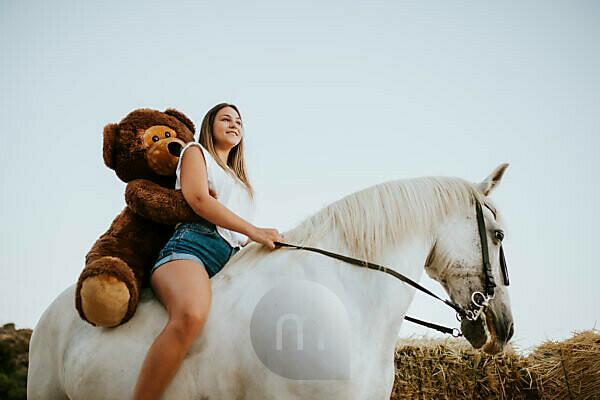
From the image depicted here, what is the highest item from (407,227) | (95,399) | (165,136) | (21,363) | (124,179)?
(165,136)

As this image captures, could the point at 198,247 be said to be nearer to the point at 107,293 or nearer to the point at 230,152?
the point at 107,293

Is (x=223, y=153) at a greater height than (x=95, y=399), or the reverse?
(x=223, y=153)

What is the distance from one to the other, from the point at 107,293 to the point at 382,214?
141cm

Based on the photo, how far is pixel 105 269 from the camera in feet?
8.45

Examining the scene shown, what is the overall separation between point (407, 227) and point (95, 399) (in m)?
A: 1.77

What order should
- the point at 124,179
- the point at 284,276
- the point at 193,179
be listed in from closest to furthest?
the point at 284,276
the point at 193,179
the point at 124,179

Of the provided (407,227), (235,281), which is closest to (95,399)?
(235,281)

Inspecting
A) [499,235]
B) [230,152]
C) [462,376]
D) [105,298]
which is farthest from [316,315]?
[462,376]

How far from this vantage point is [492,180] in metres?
3.03

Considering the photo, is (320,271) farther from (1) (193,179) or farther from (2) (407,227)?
(1) (193,179)

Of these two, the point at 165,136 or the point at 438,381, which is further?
the point at 438,381

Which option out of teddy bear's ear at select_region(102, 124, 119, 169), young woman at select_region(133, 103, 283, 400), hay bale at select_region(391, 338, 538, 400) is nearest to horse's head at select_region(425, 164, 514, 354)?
young woman at select_region(133, 103, 283, 400)

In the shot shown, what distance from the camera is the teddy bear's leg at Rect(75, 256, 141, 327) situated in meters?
2.53

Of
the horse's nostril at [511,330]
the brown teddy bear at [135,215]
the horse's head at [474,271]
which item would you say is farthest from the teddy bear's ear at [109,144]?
the horse's nostril at [511,330]
